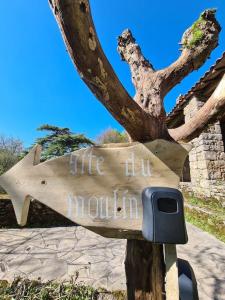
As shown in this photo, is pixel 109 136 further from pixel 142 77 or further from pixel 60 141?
pixel 142 77

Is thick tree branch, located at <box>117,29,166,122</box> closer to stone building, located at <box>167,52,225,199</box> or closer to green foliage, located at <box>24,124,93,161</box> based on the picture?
stone building, located at <box>167,52,225,199</box>

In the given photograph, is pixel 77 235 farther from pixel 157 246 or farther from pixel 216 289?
pixel 157 246

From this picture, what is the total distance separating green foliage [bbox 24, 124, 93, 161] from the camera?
1905cm

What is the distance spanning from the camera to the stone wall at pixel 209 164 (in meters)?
5.71

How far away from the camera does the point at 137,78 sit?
152 centimetres

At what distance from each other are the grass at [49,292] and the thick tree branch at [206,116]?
2.16 meters

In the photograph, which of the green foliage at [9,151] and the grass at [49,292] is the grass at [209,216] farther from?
the green foliage at [9,151]

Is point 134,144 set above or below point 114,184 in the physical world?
above

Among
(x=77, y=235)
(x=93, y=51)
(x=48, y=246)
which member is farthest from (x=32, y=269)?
(x=93, y=51)

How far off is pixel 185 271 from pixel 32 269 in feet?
10.3

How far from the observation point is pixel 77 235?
5.28 metres

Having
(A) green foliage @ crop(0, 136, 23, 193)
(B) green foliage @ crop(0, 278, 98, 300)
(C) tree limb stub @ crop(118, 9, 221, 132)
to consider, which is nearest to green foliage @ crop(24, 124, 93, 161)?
(A) green foliage @ crop(0, 136, 23, 193)

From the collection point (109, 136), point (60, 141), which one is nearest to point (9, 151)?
point (60, 141)

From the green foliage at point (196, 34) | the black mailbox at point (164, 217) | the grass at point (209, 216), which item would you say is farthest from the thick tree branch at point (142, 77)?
the grass at point (209, 216)
